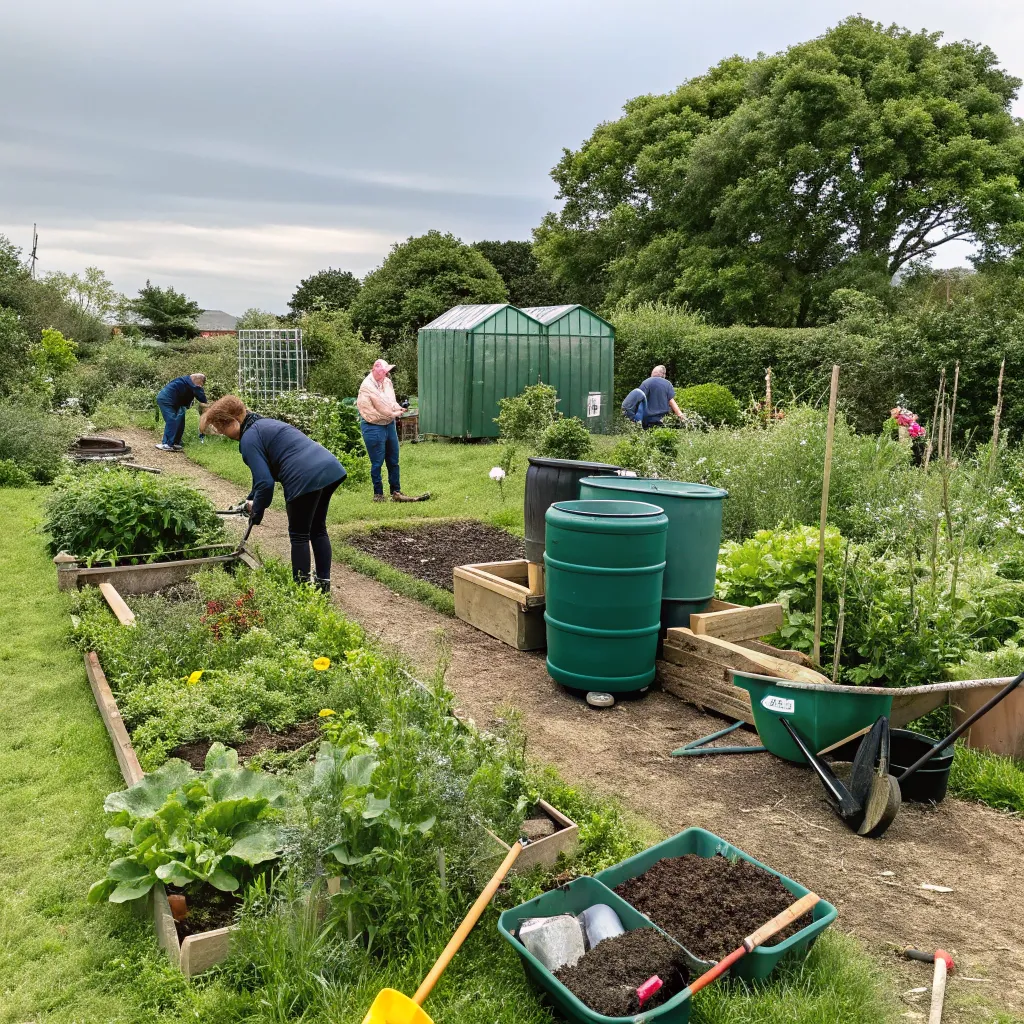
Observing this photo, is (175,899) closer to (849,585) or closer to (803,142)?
(849,585)

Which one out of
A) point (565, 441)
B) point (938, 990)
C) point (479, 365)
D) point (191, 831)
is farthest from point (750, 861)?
point (479, 365)

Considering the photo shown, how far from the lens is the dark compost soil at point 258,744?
13.0 ft

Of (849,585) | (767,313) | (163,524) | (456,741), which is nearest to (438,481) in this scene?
(163,524)

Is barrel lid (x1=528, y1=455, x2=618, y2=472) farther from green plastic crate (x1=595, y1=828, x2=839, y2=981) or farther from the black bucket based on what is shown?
green plastic crate (x1=595, y1=828, x2=839, y2=981)

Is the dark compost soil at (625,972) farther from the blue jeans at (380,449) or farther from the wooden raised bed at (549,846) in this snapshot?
the blue jeans at (380,449)

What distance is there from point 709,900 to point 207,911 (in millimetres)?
1659

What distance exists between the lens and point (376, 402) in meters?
10.6

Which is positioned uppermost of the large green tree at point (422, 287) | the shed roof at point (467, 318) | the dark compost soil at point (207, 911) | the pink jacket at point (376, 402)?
the large green tree at point (422, 287)

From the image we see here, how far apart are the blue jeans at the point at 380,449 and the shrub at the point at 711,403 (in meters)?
6.12

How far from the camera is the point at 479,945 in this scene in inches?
109

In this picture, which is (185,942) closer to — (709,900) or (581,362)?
(709,900)

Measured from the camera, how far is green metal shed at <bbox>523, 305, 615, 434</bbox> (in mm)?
17438

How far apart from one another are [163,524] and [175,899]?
472 centimetres

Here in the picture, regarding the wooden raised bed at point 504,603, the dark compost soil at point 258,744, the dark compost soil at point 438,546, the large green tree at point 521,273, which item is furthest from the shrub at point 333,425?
the large green tree at point 521,273
